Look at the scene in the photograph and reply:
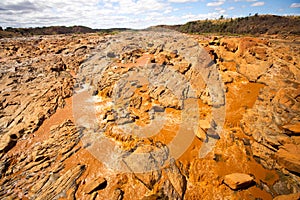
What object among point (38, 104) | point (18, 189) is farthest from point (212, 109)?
point (38, 104)

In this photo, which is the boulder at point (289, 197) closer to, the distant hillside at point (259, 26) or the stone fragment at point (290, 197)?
the stone fragment at point (290, 197)

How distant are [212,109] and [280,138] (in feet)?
10.5

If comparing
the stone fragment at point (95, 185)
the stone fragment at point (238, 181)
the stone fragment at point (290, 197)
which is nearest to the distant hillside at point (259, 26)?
the stone fragment at point (238, 181)

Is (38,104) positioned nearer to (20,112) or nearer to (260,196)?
(20,112)

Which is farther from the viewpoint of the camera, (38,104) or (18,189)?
(38,104)

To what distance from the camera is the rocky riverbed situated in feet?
19.5

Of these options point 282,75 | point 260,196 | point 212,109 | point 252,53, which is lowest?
point 260,196

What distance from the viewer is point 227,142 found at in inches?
282

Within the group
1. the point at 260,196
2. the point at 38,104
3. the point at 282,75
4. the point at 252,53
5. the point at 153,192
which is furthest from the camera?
the point at 38,104

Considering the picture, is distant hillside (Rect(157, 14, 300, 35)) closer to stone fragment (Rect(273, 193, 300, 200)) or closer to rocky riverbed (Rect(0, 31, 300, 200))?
rocky riverbed (Rect(0, 31, 300, 200))

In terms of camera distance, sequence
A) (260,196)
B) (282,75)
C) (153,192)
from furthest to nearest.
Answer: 1. (282,75)
2. (153,192)
3. (260,196)

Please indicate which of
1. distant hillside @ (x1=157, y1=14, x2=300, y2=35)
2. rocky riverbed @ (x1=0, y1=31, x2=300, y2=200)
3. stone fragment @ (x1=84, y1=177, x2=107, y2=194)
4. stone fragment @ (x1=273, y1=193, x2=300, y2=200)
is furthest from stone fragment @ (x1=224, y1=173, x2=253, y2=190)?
distant hillside @ (x1=157, y1=14, x2=300, y2=35)

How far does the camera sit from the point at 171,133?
830 cm

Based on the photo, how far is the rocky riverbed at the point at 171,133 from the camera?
594 cm
